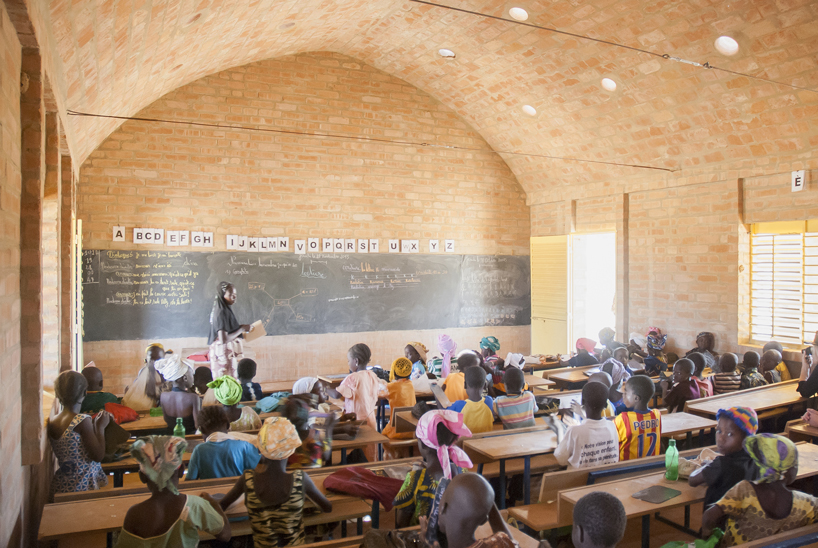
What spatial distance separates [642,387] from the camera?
377 centimetres

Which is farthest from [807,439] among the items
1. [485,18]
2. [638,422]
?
[485,18]

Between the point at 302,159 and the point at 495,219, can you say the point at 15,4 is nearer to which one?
the point at 302,159

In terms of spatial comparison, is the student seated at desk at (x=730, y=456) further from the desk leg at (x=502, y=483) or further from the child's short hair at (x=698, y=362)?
the child's short hair at (x=698, y=362)

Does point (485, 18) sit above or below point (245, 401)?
above

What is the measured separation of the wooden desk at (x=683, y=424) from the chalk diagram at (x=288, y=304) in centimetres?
529

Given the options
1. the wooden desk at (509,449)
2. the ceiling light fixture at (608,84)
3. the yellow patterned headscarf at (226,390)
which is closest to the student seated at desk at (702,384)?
the wooden desk at (509,449)

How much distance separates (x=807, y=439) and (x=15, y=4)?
17.8ft

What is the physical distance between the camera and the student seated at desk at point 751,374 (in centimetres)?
592

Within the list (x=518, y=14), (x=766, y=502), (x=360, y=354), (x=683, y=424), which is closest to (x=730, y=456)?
(x=766, y=502)

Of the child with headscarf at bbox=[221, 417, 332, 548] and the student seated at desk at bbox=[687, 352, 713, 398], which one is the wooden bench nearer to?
A: the child with headscarf at bbox=[221, 417, 332, 548]

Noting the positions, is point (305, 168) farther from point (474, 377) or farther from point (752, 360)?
point (752, 360)

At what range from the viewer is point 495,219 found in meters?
10.0

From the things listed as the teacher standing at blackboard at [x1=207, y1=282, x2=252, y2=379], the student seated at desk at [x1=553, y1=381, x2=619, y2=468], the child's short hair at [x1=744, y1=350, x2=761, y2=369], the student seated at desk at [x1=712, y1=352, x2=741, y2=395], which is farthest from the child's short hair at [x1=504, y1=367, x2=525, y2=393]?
the teacher standing at blackboard at [x1=207, y1=282, x2=252, y2=379]

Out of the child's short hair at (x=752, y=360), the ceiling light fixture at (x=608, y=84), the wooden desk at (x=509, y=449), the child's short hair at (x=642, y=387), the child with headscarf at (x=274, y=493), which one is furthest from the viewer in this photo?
the ceiling light fixture at (x=608, y=84)
